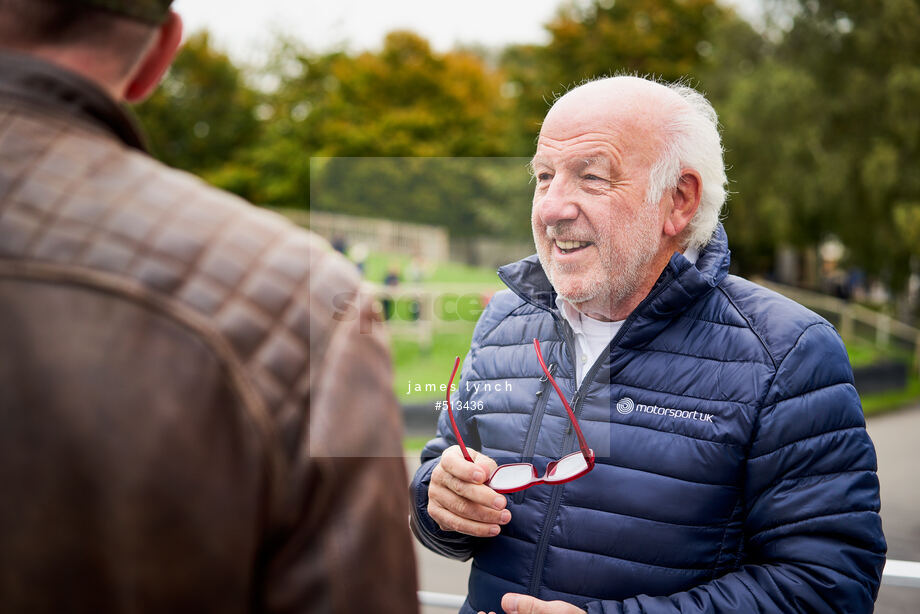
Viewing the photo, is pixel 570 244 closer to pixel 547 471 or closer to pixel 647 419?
pixel 647 419

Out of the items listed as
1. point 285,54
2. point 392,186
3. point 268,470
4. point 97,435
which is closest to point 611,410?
point 392,186

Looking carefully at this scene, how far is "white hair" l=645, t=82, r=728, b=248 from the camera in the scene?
1907 mm

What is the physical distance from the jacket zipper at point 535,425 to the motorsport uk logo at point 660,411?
190 millimetres

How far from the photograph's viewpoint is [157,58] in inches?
36.0

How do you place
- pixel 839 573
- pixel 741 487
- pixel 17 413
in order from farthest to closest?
pixel 741 487 → pixel 839 573 → pixel 17 413

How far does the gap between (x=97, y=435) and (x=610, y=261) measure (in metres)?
1.39

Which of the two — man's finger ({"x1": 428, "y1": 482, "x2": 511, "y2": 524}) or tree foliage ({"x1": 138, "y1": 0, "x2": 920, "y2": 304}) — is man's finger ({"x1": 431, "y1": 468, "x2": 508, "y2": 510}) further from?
tree foliage ({"x1": 138, "y1": 0, "x2": 920, "y2": 304})

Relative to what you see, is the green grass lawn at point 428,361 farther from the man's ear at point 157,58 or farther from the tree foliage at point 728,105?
the tree foliage at point 728,105

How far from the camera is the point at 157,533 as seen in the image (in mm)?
750

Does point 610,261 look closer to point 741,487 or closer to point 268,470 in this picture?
point 741,487

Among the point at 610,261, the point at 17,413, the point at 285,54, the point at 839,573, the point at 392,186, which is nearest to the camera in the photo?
the point at 17,413

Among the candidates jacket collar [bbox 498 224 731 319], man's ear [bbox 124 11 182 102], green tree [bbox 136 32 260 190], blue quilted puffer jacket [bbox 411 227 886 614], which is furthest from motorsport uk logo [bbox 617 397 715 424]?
green tree [bbox 136 32 260 190]

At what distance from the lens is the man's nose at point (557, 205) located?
1.90 metres

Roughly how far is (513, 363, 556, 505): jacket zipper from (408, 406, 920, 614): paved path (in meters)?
1.13
